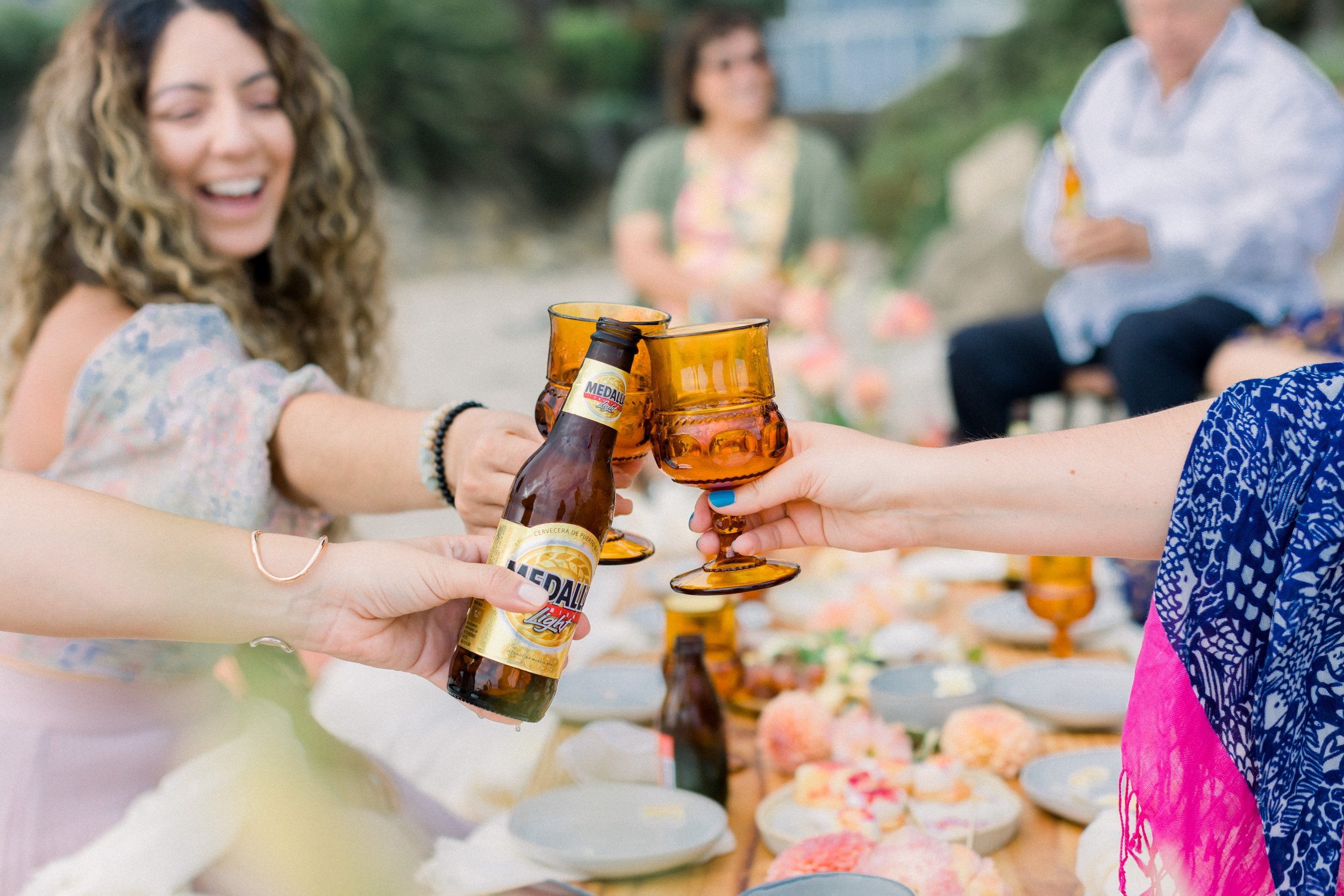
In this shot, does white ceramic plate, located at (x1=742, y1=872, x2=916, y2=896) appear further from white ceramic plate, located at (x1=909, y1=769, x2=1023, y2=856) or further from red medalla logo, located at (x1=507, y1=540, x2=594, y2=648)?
red medalla logo, located at (x1=507, y1=540, x2=594, y2=648)

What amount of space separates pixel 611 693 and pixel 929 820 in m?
0.73

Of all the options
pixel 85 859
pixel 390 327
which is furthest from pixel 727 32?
pixel 85 859

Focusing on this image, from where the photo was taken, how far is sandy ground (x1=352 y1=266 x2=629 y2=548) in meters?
9.60

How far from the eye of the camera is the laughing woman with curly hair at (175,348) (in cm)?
169

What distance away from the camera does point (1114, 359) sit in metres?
3.99

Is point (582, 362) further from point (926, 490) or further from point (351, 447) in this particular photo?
point (351, 447)

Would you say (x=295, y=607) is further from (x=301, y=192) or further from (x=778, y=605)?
(x=778, y=605)

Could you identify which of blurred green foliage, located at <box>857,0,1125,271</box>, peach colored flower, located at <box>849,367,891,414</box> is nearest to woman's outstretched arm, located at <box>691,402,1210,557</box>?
peach colored flower, located at <box>849,367,891,414</box>

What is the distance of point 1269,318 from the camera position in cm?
388

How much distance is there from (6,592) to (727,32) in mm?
4338

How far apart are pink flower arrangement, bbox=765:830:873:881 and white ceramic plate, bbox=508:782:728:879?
0.44 ft

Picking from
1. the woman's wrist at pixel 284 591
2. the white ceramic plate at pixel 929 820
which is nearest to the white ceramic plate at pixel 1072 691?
the white ceramic plate at pixel 929 820

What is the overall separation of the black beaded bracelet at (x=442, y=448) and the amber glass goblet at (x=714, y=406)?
0.44 m

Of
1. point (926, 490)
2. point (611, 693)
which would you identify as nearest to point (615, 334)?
point (926, 490)
